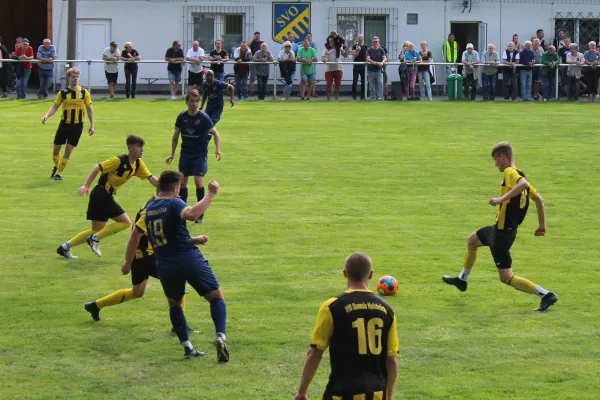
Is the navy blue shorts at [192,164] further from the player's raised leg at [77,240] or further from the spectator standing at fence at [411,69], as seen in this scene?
the spectator standing at fence at [411,69]

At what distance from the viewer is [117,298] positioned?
12.1 metres

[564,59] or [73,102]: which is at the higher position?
[564,59]

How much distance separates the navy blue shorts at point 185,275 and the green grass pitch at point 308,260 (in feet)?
2.46

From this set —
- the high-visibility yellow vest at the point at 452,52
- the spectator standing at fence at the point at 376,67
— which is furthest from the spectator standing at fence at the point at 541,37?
the spectator standing at fence at the point at 376,67

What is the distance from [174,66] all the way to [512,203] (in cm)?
2506

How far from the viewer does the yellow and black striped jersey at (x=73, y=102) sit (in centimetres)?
2188

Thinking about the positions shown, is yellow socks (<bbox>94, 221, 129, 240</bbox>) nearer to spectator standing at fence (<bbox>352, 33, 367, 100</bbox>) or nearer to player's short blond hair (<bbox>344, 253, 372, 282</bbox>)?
player's short blond hair (<bbox>344, 253, 372, 282</bbox>)

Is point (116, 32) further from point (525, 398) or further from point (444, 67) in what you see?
point (525, 398)

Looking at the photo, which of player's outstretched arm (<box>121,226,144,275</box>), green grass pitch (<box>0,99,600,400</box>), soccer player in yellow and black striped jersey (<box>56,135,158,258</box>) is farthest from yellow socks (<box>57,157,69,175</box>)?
player's outstretched arm (<box>121,226,144,275</box>)

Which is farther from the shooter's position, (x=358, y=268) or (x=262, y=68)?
(x=262, y=68)

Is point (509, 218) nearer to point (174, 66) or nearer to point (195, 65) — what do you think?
point (195, 65)

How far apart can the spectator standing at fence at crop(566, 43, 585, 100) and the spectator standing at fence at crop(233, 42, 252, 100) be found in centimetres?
1094

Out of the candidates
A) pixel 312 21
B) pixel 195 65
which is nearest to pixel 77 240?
pixel 195 65

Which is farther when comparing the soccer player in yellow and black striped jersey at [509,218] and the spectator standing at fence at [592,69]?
the spectator standing at fence at [592,69]
